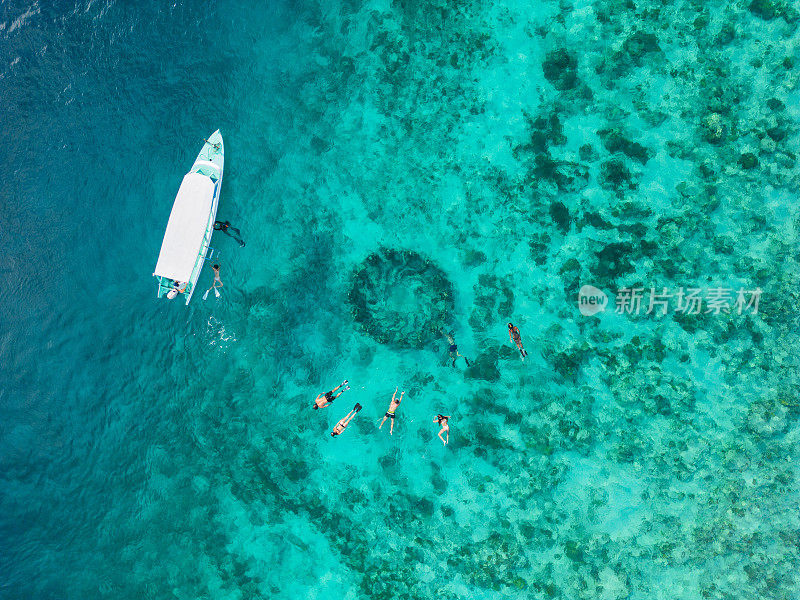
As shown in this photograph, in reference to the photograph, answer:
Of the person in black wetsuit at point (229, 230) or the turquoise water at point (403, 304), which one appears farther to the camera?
the person in black wetsuit at point (229, 230)

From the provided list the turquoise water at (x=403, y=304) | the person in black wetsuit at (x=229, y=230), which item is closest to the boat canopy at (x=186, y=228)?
the person in black wetsuit at (x=229, y=230)

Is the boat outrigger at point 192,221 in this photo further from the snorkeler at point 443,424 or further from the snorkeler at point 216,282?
the snorkeler at point 443,424

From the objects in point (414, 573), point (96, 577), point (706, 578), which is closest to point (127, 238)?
point (96, 577)

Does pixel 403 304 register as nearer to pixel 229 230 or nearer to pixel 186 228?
pixel 229 230

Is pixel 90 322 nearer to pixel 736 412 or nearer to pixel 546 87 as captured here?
pixel 546 87

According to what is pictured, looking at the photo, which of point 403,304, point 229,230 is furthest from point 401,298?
point 229,230
